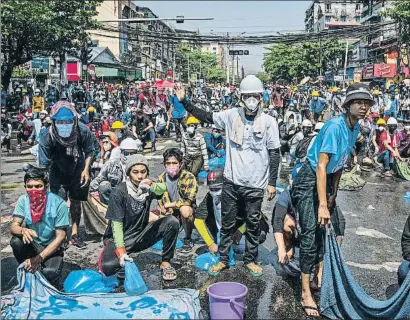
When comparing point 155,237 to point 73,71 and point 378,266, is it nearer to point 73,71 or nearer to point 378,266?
point 378,266

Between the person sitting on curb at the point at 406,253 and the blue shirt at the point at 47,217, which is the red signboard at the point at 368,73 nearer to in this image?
the person sitting on curb at the point at 406,253

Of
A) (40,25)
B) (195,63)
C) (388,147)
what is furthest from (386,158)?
(195,63)

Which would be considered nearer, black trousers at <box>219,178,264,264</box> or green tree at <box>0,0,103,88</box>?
black trousers at <box>219,178,264,264</box>

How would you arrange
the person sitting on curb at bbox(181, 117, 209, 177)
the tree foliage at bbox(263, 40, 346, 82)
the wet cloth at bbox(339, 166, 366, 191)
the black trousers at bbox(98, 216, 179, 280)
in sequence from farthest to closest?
the tree foliage at bbox(263, 40, 346, 82) → the wet cloth at bbox(339, 166, 366, 191) → the person sitting on curb at bbox(181, 117, 209, 177) → the black trousers at bbox(98, 216, 179, 280)

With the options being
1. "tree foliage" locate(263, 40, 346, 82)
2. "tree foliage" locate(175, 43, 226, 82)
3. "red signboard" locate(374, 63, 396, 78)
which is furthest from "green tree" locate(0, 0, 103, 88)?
"tree foliage" locate(175, 43, 226, 82)

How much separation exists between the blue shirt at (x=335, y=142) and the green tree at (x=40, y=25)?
15040mm

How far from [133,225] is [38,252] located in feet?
2.99

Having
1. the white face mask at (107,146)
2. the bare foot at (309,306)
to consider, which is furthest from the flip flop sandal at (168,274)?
the white face mask at (107,146)

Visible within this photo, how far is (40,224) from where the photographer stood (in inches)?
168

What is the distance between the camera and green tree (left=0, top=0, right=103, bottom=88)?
16812 mm

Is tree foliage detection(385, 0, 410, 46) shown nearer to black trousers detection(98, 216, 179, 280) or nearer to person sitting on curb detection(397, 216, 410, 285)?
person sitting on curb detection(397, 216, 410, 285)

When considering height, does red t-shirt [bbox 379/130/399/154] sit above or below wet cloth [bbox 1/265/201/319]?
above

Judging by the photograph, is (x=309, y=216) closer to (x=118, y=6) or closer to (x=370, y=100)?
(x=370, y=100)

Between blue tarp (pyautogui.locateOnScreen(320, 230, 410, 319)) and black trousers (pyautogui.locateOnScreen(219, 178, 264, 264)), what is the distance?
970mm
